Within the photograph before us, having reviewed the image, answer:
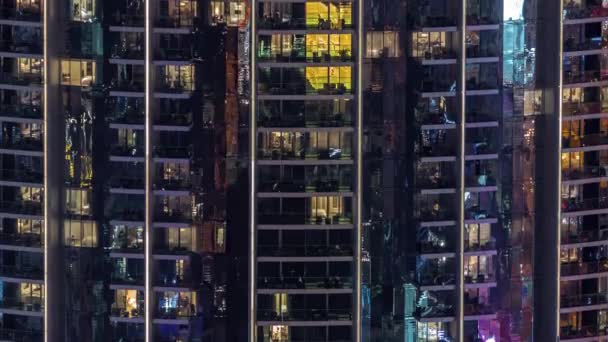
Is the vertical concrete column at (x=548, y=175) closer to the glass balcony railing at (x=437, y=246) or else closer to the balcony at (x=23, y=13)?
the glass balcony railing at (x=437, y=246)

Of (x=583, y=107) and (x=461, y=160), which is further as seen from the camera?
(x=583, y=107)

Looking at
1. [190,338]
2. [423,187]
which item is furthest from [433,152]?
[190,338]

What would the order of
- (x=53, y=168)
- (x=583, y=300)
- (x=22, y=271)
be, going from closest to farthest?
(x=53, y=168) < (x=22, y=271) < (x=583, y=300)

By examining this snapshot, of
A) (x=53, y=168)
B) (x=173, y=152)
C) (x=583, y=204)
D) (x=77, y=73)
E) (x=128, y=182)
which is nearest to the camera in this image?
(x=173, y=152)

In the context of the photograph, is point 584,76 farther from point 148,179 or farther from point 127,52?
point 127,52

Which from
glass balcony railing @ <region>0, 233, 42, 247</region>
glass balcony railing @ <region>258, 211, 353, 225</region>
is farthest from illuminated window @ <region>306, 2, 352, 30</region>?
glass balcony railing @ <region>0, 233, 42, 247</region>

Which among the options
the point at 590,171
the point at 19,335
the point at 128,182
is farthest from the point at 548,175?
the point at 19,335

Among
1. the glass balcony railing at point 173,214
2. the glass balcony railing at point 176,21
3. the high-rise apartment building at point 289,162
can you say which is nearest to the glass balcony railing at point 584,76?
the high-rise apartment building at point 289,162
